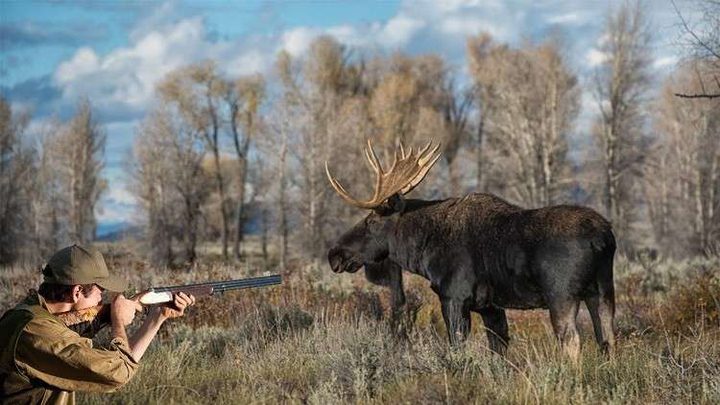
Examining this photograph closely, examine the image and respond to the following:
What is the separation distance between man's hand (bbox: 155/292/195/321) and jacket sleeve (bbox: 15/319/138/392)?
549 mm

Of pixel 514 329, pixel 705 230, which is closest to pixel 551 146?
pixel 705 230

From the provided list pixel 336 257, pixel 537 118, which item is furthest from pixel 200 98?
pixel 336 257

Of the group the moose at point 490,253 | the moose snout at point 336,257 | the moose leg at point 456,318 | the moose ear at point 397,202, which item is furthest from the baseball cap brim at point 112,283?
the moose snout at point 336,257

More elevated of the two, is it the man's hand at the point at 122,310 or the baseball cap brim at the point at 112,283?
the baseball cap brim at the point at 112,283

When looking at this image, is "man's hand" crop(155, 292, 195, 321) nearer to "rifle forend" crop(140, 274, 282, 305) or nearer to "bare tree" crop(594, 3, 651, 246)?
"rifle forend" crop(140, 274, 282, 305)

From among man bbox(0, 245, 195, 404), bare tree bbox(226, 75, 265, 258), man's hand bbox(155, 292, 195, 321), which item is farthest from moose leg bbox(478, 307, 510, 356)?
bare tree bbox(226, 75, 265, 258)

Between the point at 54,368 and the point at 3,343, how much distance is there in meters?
0.29

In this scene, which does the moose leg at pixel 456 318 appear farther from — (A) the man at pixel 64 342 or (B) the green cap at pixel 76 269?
(B) the green cap at pixel 76 269

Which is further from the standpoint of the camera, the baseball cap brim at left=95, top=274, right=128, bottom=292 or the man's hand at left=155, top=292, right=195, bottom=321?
the man's hand at left=155, top=292, right=195, bottom=321

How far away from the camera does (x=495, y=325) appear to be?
845cm

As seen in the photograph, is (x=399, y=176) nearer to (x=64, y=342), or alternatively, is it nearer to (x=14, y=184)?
(x=64, y=342)

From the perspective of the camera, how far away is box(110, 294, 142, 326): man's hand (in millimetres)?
4809

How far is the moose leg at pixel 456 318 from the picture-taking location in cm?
787

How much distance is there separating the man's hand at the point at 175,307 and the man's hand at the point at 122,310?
0.63 ft
